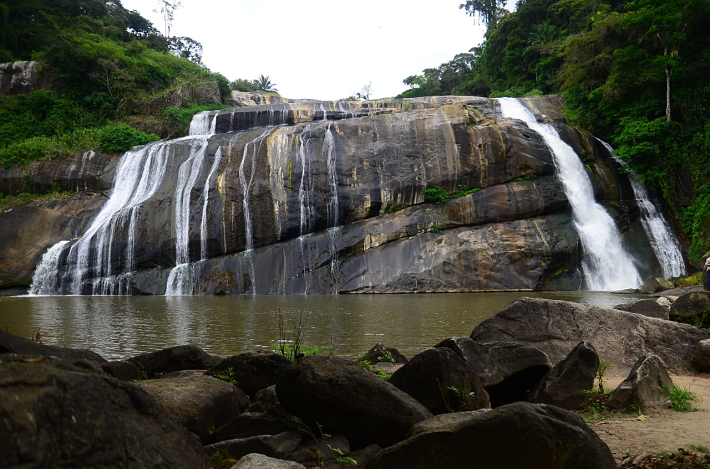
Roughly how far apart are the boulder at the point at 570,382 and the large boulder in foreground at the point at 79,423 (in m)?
3.19

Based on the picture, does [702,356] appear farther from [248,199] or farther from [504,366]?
[248,199]

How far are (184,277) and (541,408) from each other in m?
21.7

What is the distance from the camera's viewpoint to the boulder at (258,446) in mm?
3244

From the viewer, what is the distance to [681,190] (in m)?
23.6

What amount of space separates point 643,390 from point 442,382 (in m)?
1.79

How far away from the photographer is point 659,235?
76.8ft

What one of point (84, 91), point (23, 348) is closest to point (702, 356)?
point (23, 348)

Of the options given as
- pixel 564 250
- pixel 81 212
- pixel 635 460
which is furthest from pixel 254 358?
pixel 81 212

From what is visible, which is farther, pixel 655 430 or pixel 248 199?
pixel 248 199

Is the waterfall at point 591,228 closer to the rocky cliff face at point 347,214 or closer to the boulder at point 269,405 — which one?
the rocky cliff face at point 347,214

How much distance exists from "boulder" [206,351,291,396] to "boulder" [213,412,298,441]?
92cm

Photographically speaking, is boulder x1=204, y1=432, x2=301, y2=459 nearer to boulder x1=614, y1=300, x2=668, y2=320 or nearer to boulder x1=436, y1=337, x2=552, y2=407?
boulder x1=436, y1=337, x2=552, y2=407

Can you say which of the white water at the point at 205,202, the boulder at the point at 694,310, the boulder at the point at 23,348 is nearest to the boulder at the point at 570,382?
the boulder at the point at 694,310

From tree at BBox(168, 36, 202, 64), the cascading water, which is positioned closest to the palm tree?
tree at BBox(168, 36, 202, 64)
